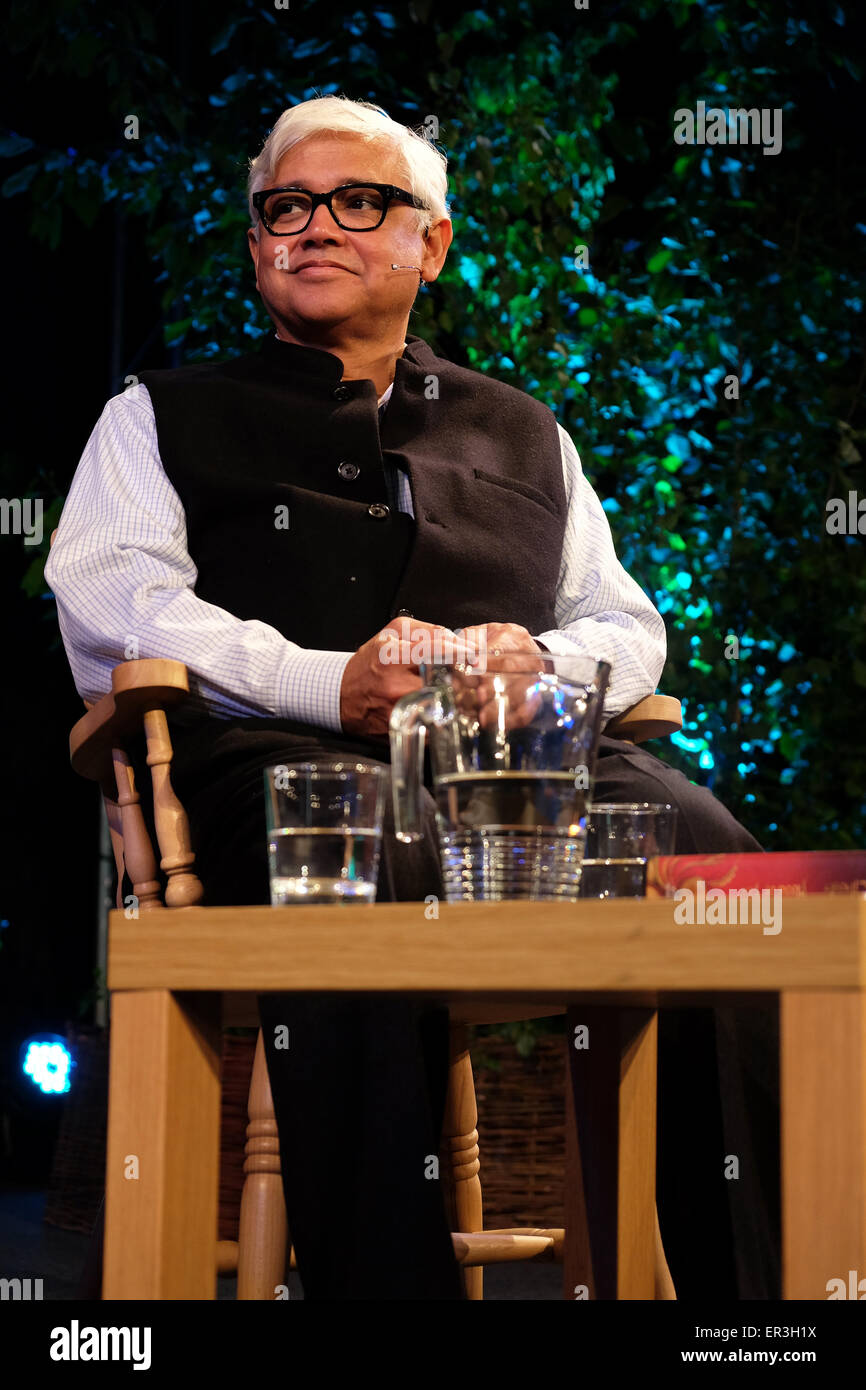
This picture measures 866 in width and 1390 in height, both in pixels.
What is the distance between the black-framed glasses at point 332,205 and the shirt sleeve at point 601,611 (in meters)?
0.40

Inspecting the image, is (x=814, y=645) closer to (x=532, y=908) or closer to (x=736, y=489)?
(x=736, y=489)

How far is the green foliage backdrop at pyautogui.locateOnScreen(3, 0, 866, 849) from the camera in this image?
3252 mm

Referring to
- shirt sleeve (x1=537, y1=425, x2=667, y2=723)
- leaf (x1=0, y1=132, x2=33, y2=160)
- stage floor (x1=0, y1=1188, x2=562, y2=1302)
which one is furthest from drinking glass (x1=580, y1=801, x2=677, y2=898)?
leaf (x1=0, y1=132, x2=33, y2=160)

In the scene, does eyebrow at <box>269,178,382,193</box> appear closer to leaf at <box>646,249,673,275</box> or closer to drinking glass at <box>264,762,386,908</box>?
drinking glass at <box>264,762,386,908</box>

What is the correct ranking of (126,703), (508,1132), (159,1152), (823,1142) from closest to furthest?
(823,1142), (159,1152), (126,703), (508,1132)

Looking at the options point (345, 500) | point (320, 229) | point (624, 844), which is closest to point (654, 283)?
point (320, 229)

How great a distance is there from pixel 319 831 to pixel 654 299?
2544 millimetres

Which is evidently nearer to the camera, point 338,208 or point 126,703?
point 126,703

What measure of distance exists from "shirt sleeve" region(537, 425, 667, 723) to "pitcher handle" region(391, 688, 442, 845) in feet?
2.61

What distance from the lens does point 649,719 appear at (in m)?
1.89

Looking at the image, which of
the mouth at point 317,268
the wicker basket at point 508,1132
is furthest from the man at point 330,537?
the wicker basket at point 508,1132

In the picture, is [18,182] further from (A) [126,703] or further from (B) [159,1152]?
(B) [159,1152]

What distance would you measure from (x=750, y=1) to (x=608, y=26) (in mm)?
308
